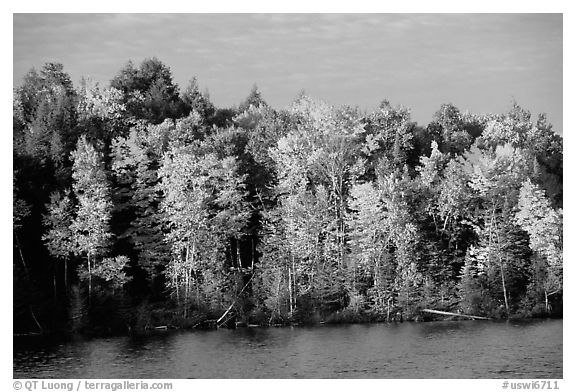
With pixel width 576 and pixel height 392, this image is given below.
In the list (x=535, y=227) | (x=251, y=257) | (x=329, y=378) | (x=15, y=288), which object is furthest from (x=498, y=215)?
(x=15, y=288)

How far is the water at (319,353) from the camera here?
3758 cm

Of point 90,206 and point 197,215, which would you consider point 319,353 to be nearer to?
point 197,215

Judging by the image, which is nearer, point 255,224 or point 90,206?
point 90,206

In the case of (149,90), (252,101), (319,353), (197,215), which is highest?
(252,101)

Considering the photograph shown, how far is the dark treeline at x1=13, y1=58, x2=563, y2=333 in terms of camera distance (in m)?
48.6

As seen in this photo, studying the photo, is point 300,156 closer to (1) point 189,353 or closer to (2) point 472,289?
(2) point 472,289

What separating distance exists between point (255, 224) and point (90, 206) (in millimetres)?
9442

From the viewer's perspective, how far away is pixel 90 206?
48.7 m

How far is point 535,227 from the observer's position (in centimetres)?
5112

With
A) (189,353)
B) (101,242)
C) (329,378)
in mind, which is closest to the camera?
(329,378)

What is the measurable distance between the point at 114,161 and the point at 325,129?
10.7m

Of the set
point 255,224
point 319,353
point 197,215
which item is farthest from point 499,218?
point 319,353

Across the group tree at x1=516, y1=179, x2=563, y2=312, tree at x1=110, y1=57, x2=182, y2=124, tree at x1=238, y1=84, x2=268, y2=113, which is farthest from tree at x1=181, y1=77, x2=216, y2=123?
tree at x1=516, y1=179, x2=563, y2=312

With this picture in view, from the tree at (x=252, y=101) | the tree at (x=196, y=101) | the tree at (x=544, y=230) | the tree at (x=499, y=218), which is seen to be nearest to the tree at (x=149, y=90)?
the tree at (x=196, y=101)
